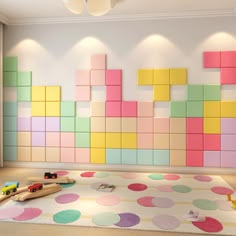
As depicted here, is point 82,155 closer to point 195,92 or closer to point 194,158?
point 194,158

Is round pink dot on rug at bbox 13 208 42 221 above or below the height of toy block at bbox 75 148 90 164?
below

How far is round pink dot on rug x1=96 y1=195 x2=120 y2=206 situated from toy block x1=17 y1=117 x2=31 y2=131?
1.99m

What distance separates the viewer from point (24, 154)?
12.6ft

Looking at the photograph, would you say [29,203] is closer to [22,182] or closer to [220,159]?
[22,182]

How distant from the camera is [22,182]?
312 centimetres

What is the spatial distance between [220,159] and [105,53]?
243 cm

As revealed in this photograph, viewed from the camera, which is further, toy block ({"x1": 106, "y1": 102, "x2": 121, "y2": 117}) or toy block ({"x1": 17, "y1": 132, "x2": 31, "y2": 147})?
toy block ({"x1": 17, "y1": 132, "x2": 31, "y2": 147})

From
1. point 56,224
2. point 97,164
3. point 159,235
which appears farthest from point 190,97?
point 56,224

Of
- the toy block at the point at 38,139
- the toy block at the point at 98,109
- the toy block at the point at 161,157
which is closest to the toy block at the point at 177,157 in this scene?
the toy block at the point at 161,157

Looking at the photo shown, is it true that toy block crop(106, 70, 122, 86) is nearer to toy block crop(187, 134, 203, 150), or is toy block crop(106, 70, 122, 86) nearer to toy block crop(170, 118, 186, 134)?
toy block crop(170, 118, 186, 134)

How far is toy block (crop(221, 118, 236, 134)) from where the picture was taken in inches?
136

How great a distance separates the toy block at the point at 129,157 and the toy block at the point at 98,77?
3.79 ft

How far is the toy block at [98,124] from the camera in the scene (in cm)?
369

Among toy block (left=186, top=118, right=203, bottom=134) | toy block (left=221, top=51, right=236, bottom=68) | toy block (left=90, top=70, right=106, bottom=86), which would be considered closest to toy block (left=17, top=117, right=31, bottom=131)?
toy block (left=90, top=70, right=106, bottom=86)
